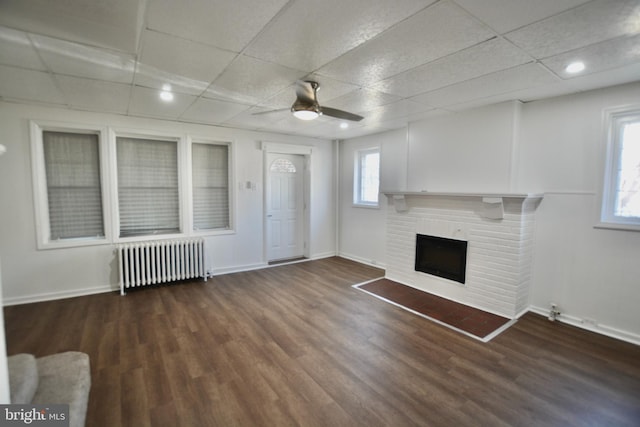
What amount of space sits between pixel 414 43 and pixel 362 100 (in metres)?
1.32

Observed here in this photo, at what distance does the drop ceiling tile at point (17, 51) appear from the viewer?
1932 mm

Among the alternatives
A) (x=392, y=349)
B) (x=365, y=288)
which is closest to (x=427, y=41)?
(x=392, y=349)

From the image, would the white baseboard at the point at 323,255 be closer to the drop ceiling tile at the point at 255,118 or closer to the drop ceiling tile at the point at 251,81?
the drop ceiling tile at the point at 255,118

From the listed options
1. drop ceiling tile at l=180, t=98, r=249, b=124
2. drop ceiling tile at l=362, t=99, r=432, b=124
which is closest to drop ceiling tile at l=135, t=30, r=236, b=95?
drop ceiling tile at l=180, t=98, r=249, b=124

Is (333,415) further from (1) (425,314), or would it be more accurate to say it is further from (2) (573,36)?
(2) (573,36)

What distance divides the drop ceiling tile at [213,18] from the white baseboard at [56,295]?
3715 mm

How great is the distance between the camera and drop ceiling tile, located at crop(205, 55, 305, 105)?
2.42 m

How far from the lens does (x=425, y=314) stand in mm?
3457

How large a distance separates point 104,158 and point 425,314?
4.61 meters

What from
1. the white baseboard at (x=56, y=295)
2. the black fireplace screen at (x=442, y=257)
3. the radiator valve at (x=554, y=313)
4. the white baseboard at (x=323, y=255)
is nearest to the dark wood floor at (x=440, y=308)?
the black fireplace screen at (x=442, y=257)

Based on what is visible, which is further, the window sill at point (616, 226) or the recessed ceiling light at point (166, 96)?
the recessed ceiling light at point (166, 96)

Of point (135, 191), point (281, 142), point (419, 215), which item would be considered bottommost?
point (419, 215)

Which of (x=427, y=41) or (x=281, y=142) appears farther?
(x=281, y=142)

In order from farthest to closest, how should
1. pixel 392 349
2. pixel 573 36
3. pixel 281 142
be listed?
pixel 281 142 < pixel 392 349 < pixel 573 36
